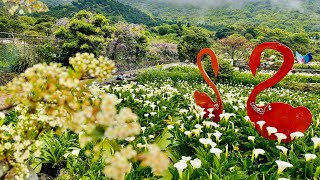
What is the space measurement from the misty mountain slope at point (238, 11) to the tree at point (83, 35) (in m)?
67.4

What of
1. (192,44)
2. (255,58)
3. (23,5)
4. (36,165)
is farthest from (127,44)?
(23,5)

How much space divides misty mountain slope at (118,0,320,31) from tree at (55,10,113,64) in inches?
2653

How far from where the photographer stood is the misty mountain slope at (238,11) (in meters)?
83.7

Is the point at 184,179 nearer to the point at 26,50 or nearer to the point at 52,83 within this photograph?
the point at 52,83

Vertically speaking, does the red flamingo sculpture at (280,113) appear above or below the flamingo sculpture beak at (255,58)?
below

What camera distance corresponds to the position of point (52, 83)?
102 cm

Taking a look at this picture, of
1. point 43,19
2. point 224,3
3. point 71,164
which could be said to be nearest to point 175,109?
point 71,164

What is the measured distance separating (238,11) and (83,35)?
103 meters

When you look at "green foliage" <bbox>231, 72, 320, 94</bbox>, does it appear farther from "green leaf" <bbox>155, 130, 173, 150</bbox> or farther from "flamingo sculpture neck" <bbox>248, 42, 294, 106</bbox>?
"green leaf" <bbox>155, 130, 173, 150</bbox>

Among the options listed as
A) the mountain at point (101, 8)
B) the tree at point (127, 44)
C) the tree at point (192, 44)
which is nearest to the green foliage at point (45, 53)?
the tree at point (127, 44)

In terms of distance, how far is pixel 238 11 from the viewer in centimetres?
10888

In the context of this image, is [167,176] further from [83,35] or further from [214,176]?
[83,35]

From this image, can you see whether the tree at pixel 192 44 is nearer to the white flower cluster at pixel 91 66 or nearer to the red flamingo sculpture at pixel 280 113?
the red flamingo sculpture at pixel 280 113

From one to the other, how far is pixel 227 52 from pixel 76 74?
40.4 m
